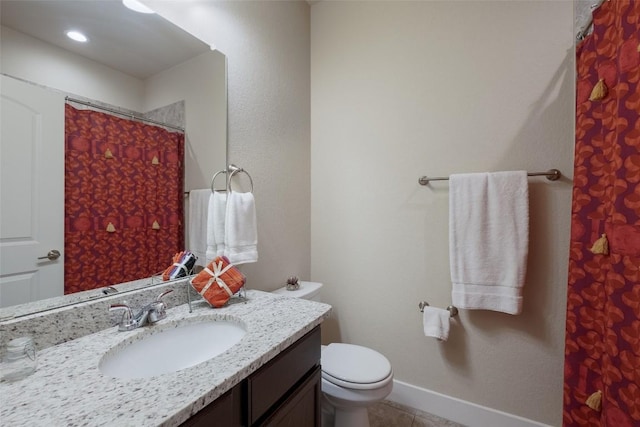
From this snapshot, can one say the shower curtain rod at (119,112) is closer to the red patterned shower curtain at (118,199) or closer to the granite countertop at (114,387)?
the red patterned shower curtain at (118,199)

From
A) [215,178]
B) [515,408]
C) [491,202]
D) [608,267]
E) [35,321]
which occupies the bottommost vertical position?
[515,408]

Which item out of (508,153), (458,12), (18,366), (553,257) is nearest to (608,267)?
(553,257)

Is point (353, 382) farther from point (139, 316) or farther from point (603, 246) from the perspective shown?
point (603, 246)

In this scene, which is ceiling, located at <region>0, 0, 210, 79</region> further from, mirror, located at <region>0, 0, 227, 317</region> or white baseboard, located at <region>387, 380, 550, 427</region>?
white baseboard, located at <region>387, 380, 550, 427</region>

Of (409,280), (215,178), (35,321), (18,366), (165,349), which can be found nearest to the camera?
(18,366)

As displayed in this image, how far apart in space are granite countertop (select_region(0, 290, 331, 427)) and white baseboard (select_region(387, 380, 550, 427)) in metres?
1.26

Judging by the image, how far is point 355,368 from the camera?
1366mm

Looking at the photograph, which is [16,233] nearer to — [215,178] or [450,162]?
[215,178]

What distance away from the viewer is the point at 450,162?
5.25ft

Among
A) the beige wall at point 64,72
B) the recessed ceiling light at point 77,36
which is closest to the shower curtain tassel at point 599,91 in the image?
the beige wall at point 64,72

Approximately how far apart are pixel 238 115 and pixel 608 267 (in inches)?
Answer: 67.2

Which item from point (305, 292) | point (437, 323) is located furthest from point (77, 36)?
point (437, 323)

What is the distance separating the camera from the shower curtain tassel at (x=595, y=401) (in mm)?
1017

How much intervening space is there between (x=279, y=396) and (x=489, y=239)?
1.27m
